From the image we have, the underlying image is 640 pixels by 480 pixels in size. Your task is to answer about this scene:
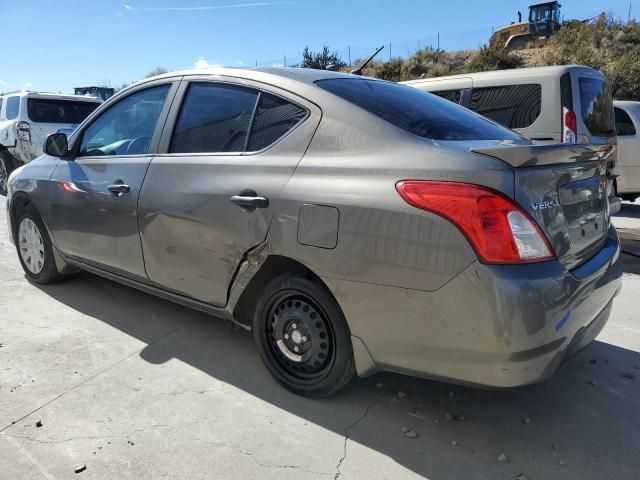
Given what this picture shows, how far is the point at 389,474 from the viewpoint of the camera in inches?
87.9

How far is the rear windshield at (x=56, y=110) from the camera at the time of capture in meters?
9.93

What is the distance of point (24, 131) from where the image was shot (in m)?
9.72

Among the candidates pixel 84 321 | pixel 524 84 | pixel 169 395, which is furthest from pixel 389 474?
pixel 524 84

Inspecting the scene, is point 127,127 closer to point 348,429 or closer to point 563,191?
point 348,429

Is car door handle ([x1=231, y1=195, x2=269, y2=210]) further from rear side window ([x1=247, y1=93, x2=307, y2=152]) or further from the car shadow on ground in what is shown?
the car shadow on ground

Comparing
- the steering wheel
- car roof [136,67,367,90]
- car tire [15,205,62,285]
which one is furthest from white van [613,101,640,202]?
car tire [15,205,62,285]

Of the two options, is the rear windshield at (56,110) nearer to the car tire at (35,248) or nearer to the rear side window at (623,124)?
the car tire at (35,248)

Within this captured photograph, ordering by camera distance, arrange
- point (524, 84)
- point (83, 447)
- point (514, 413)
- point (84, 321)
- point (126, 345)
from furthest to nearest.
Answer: point (524, 84) < point (84, 321) < point (126, 345) < point (514, 413) < point (83, 447)

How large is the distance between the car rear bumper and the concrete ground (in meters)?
0.41

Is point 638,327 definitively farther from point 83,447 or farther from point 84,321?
point 84,321

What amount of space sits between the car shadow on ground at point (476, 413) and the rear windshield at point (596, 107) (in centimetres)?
339

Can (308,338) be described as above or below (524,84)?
below

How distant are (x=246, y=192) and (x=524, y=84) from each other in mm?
4609

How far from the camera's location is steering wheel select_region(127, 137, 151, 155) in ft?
11.3
